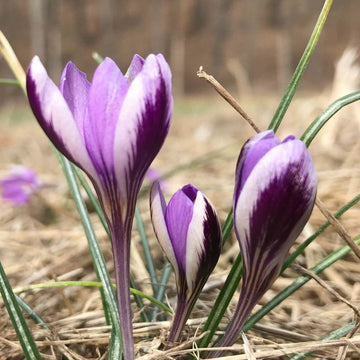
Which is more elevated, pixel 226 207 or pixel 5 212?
pixel 5 212

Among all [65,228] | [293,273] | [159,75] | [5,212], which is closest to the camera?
[159,75]

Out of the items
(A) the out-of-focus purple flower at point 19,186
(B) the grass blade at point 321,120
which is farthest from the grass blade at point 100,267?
(A) the out-of-focus purple flower at point 19,186

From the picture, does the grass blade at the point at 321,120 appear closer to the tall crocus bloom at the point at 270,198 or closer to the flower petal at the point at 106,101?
the tall crocus bloom at the point at 270,198

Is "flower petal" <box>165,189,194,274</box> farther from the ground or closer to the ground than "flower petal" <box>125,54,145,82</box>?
closer to the ground

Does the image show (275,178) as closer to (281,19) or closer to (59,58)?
(59,58)

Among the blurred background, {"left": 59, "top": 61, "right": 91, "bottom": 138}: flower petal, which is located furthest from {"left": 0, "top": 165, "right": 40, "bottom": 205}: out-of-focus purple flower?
the blurred background

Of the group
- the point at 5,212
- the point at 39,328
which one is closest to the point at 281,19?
the point at 5,212

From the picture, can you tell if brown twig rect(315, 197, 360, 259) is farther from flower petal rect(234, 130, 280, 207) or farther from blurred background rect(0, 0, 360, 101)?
blurred background rect(0, 0, 360, 101)
